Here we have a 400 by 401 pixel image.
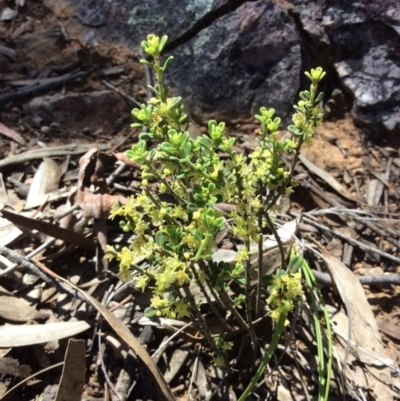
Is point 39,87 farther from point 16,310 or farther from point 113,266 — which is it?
point 16,310

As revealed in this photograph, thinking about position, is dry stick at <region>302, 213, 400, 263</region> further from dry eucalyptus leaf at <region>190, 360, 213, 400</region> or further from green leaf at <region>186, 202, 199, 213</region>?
green leaf at <region>186, 202, 199, 213</region>

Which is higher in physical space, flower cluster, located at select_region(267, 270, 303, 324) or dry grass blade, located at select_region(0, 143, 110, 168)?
dry grass blade, located at select_region(0, 143, 110, 168)

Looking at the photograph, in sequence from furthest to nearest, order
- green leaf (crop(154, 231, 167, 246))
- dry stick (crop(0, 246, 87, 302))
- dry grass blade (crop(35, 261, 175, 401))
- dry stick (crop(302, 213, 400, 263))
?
dry stick (crop(302, 213, 400, 263)) → dry stick (crop(0, 246, 87, 302)) → dry grass blade (crop(35, 261, 175, 401)) → green leaf (crop(154, 231, 167, 246))

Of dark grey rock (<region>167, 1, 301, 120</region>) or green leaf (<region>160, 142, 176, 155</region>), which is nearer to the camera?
green leaf (<region>160, 142, 176, 155</region>)

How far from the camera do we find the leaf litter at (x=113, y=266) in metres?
1.90

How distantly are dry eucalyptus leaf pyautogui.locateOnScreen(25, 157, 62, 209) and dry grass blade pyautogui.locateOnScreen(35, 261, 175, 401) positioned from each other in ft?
1.77

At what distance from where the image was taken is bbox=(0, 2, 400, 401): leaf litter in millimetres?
1901

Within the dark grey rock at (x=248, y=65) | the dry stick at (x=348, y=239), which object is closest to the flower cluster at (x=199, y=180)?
the dry stick at (x=348, y=239)

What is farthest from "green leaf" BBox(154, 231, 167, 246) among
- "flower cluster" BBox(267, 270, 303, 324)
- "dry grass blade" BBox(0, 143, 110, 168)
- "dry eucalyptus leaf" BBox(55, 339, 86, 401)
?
"dry grass blade" BBox(0, 143, 110, 168)

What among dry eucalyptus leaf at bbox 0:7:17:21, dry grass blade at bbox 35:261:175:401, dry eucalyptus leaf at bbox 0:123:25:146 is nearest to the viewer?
dry grass blade at bbox 35:261:175:401

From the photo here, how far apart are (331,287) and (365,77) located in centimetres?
117

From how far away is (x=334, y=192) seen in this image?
256 centimetres

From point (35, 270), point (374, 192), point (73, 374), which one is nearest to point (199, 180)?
point (73, 374)

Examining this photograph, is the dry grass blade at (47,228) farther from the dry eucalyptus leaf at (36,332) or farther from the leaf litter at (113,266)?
the dry eucalyptus leaf at (36,332)
